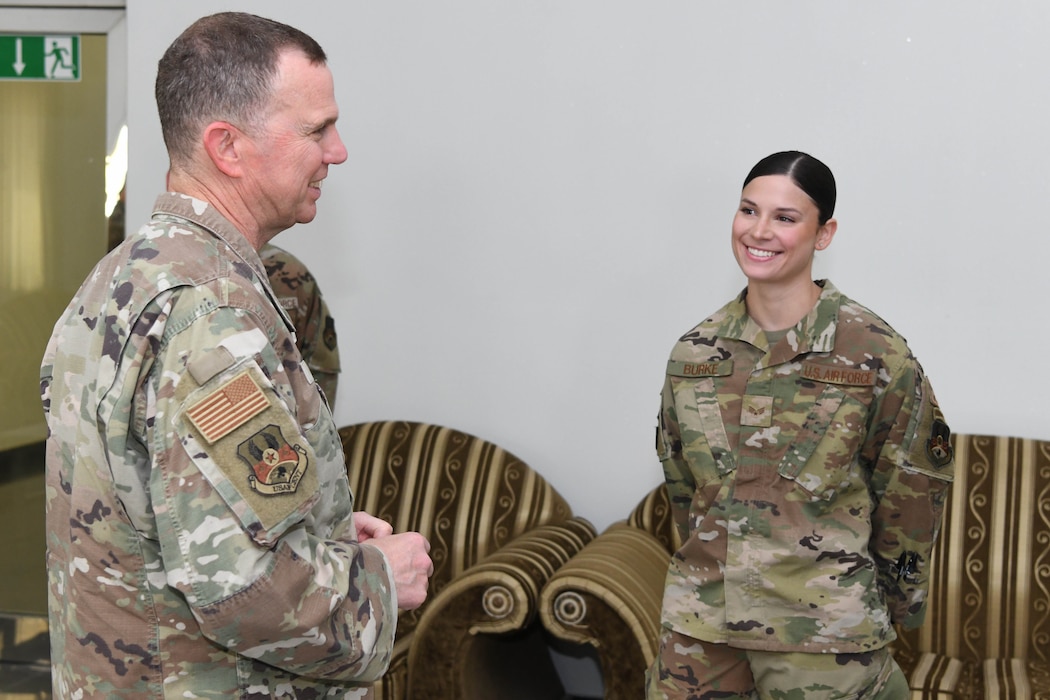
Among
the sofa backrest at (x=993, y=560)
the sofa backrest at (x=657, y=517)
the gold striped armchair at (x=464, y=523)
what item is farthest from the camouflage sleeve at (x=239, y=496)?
the sofa backrest at (x=993, y=560)

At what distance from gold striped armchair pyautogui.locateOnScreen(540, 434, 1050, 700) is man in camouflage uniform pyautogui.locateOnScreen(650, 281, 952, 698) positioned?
623 mm

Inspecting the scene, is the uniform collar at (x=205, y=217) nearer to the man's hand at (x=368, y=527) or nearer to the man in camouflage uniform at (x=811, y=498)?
the man's hand at (x=368, y=527)

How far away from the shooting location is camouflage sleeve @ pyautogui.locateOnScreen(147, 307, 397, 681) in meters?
1.21

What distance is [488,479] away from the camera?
141 inches

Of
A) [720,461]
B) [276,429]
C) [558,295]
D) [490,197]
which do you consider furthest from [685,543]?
[490,197]

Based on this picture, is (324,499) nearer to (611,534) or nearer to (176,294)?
(176,294)

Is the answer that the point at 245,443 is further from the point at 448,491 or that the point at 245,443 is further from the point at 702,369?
the point at 448,491

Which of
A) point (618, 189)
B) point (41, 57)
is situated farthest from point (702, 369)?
point (41, 57)

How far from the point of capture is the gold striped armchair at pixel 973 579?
284 cm

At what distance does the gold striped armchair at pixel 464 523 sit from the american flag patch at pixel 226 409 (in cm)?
183

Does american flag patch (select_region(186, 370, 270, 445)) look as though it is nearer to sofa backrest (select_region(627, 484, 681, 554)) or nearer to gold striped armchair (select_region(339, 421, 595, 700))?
gold striped armchair (select_region(339, 421, 595, 700))

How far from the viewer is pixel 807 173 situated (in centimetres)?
219

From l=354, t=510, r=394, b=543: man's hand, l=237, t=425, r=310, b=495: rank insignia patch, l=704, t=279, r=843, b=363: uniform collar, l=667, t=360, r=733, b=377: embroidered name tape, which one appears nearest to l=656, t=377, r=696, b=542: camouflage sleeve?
l=667, t=360, r=733, b=377: embroidered name tape

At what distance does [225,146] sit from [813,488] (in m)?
1.32
